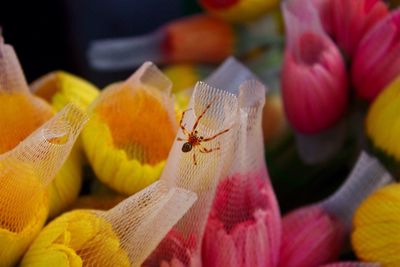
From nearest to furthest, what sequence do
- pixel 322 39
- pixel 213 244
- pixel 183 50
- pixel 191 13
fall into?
pixel 213 244 < pixel 322 39 < pixel 183 50 < pixel 191 13

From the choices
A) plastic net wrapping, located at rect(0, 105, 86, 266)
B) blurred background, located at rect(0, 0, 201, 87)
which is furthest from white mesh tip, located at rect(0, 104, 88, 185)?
blurred background, located at rect(0, 0, 201, 87)

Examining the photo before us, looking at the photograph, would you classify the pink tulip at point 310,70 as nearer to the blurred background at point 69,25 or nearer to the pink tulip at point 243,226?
the pink tulip at point 243,226

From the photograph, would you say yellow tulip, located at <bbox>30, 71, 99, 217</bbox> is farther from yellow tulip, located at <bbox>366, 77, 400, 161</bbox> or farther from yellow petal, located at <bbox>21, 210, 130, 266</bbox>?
yellow tulip, located at <bbox>366, 77, 400, 161</bbox>

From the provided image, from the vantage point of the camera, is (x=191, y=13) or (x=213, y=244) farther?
(x=191, y=13)

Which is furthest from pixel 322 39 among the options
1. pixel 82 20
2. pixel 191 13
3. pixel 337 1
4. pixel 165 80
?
pixel 82 20

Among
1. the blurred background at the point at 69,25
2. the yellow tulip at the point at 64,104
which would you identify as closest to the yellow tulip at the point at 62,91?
the yellow tulip at the point at 64,104

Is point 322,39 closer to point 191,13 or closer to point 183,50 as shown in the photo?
point 183,50
